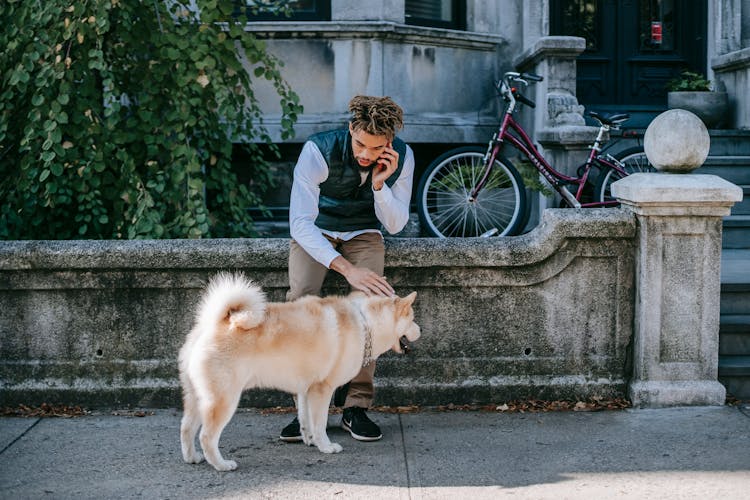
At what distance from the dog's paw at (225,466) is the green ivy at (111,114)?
2315 millimetres

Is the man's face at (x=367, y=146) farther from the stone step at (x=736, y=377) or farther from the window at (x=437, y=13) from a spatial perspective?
the window at (x=437, y=13)

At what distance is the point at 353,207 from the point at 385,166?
37 cm

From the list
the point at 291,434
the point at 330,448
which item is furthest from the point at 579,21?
the point at 330,448

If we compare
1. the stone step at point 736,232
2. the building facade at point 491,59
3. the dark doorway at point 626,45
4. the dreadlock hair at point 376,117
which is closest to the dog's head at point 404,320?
the dreadlock hair at point 376,117

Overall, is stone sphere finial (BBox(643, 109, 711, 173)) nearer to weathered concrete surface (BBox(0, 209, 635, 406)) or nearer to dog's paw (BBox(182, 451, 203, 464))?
weathered concrete surface (BBox(0, 209, 635, 406))

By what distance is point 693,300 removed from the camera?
6047mm

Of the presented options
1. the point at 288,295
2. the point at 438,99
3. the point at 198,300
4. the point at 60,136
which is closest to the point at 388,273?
the point at 288,295

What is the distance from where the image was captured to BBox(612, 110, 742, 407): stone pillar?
19.7 feet

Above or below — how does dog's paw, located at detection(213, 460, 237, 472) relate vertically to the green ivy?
below

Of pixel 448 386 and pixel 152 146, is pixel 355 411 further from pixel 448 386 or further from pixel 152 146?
pixel 152 146

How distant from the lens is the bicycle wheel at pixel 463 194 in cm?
890

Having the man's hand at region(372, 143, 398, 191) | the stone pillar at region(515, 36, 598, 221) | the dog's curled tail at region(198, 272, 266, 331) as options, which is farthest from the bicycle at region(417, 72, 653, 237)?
the dog's curled tail at region(198, 272, 266, 331)

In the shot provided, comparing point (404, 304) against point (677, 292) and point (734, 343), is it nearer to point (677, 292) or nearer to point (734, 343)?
point (677, 292)

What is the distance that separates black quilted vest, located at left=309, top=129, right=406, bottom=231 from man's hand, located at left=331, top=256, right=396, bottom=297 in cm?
31
